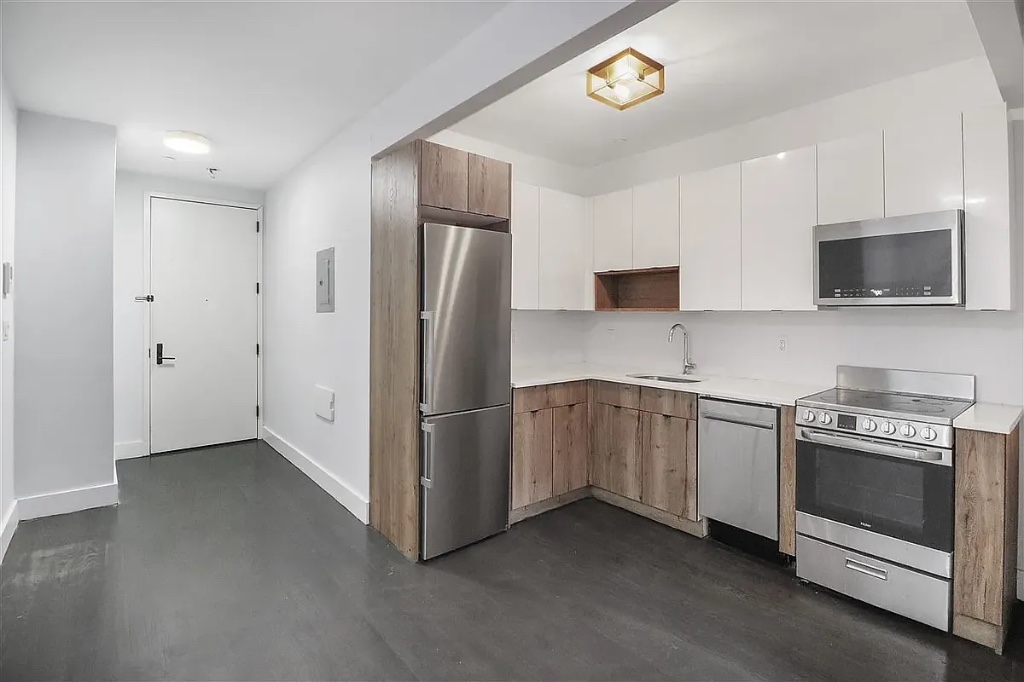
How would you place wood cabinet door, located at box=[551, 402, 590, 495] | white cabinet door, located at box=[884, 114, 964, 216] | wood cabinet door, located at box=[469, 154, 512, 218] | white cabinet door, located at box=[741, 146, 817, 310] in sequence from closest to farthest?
white cabinet door, located at box=[884, 114, 964, 216], white cabinet door, located at box=[741, 146, 817, 310], wood cabinet door, located at box=[469, 154, 512, 218], wood cabinet door, located at box=[551, 402, 590, 495]

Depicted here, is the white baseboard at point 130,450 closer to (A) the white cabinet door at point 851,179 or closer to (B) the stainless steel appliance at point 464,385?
(B) the stainless steel appliance at point 464,385

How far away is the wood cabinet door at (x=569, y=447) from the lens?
12.1 feet

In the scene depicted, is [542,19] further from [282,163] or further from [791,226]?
[282,163]

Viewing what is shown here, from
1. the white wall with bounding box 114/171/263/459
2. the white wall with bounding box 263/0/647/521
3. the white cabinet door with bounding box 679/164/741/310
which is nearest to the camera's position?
the white wall with bounding box 263/0/647/521

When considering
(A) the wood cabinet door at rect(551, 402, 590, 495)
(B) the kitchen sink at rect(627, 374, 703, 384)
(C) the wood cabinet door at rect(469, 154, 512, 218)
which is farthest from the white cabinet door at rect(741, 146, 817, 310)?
(C) the wood cabinet door at rect(469, 154, 512, 218)

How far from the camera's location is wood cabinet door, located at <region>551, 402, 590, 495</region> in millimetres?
3695

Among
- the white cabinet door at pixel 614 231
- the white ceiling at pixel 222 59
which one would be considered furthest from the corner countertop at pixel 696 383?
the white ceiling at pixel 222 59

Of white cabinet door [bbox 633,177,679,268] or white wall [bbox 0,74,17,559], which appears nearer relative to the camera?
→ white wall [bbox 0,74,17,559]

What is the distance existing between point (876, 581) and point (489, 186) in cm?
290

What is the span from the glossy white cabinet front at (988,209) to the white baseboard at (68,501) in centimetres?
534

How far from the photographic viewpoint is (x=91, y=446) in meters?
3.69

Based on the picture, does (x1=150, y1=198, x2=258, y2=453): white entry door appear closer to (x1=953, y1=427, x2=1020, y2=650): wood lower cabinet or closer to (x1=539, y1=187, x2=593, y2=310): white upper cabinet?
(x1=539, y1=187, x2=593, y2=310): white upper cabinet

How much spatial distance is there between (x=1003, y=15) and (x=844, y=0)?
27.3 inches

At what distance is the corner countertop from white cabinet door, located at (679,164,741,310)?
0.53m
